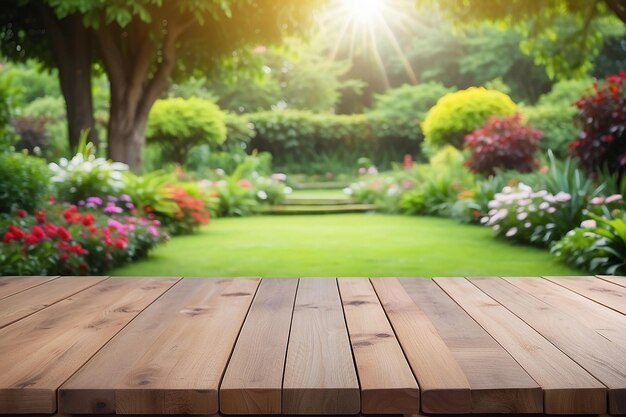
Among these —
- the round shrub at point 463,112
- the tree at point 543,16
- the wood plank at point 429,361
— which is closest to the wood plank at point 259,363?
the wood plank at point 429,361

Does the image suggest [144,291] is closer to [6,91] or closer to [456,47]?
[6,91]

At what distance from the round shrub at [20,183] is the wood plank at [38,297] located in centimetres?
301

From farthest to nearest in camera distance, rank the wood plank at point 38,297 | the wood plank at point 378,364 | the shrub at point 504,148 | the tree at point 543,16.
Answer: the shrub at point 504,148 < the tree at point 543,16 < the wood plank at point 38,297 < the wood plank at point 378,364

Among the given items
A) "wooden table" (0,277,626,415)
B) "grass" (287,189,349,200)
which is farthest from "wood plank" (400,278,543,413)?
"grass" (287,189,349,200)

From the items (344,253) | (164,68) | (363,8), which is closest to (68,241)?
(344,253)

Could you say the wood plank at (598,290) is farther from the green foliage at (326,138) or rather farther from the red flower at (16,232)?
the green foliage at (326,138)

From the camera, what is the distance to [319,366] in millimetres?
1637

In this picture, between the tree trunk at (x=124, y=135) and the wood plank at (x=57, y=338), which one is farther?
the tree trunk at (x=124, y=135)

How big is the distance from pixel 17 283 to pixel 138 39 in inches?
297

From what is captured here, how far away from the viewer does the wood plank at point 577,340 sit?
5.04 ft

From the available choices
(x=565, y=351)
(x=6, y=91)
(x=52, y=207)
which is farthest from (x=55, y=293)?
(x=6, y=91)

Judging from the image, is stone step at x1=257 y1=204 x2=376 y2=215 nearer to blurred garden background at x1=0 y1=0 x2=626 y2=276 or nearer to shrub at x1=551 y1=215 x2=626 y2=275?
blurred garden background at x1=0 y1=0 x2=626 y2=276

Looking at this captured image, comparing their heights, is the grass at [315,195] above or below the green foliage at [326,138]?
below

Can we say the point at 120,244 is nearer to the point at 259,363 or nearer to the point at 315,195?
the point at 259,363
